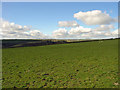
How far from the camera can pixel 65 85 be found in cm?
1100

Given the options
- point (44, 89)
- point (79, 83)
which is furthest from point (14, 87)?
point (79, 83)

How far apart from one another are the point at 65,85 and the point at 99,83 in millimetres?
4244

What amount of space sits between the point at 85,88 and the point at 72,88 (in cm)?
147

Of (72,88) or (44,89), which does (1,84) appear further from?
(72,88)

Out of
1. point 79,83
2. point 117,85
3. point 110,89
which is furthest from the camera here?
point 79,83

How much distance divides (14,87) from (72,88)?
23.4ft

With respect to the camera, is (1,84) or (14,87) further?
(1,84)

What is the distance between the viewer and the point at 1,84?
12039mm

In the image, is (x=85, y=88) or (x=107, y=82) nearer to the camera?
(x=85, y=88)

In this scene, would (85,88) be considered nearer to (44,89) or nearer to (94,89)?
(94,89)

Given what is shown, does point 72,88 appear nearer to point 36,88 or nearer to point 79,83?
point 79,83

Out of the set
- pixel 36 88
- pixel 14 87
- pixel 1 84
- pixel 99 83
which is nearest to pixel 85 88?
pixel 99 83

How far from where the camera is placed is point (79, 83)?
11.4 metres

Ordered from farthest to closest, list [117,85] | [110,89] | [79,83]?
[79,83], [117,85], [110,89]
